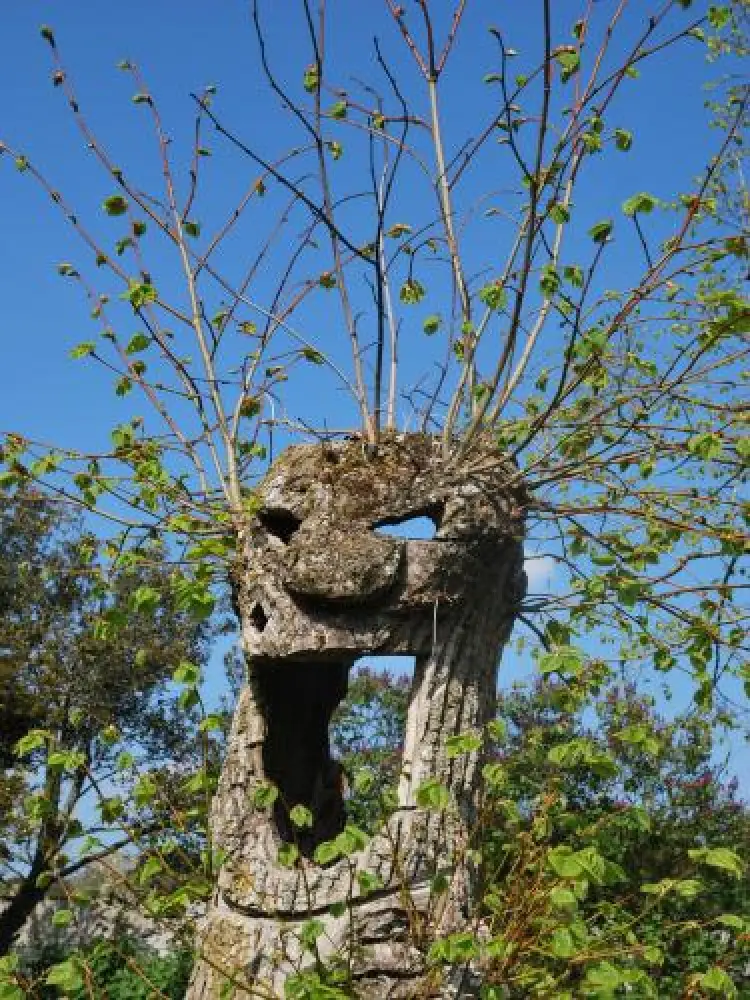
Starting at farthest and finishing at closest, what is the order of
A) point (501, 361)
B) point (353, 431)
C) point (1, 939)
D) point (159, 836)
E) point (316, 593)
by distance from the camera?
point (1, 939) < point (159, 836) < point (353, 431) < point (501, 361) < point (316, 593)

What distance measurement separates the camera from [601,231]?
4754 millimetres

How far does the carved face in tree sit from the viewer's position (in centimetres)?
499

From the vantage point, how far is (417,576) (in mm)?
5035

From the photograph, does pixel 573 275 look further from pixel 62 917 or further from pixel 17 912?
pixel 17 912

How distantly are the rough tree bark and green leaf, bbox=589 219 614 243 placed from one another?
1.09 metres

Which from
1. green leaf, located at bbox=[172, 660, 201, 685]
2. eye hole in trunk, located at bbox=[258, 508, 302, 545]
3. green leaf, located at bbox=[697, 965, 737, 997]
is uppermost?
eye hole in trunk, located at bbox=[258, 508, 302, 545]

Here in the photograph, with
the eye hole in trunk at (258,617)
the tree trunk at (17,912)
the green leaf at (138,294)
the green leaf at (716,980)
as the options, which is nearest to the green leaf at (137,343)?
the green leaf at (138,294)

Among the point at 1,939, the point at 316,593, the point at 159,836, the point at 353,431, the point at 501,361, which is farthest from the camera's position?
the point at 1,939

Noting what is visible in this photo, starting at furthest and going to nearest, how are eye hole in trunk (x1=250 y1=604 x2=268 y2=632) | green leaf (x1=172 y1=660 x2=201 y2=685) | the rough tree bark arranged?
1. eye hole in trunk (x1=250 y1=604 x2=268 y2=632)
2. the rough tree bark
3. green leaf (x1=172 y1=660 x2=201 y2=685)

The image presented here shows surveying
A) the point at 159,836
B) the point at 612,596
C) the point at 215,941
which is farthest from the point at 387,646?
the point at 159,836

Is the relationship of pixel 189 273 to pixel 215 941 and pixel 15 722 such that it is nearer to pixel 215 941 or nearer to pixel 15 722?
pixel 215 941

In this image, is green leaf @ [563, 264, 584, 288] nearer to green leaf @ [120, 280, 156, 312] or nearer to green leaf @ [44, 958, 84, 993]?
green leaf @ [120, 280, 156, 312]

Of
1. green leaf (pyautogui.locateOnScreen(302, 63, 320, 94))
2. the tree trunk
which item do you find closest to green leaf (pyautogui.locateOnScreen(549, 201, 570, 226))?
green leaf (pyautogui.locateOnScreen(302, 63, 320, 94))

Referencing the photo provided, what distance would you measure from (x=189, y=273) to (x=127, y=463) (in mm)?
1354
